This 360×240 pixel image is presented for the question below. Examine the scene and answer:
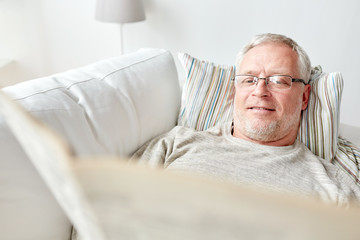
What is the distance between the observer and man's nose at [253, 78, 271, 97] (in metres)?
1.28

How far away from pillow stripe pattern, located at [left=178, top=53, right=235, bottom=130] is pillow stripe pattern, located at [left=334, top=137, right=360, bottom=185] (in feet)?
1.52

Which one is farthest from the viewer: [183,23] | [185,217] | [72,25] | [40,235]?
[72,25]

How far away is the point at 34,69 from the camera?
2.78 metres

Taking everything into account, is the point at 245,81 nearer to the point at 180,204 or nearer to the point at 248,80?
the point at 248,80

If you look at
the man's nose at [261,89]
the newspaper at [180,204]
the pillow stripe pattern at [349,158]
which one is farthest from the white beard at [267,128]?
the newspaper at [180,204]

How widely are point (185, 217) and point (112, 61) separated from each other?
1199 millimetres

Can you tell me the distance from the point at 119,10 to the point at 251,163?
1434 millimetres

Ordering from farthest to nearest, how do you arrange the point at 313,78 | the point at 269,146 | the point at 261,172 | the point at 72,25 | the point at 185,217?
the point at 72,25 < the point at 313,78 < the point at 269,146 < the point at 261,172 < the point at 185,217

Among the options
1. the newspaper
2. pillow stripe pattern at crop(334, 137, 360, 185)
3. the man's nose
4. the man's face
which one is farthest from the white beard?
the newspaper

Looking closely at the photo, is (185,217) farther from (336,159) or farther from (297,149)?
(336,159)

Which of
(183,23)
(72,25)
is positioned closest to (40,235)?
(183,23)

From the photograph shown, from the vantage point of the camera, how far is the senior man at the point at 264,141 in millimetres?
1082

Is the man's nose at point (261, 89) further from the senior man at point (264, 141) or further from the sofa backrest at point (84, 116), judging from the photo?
the sofa backrest at point (84, 116)

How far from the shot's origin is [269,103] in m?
1.29
